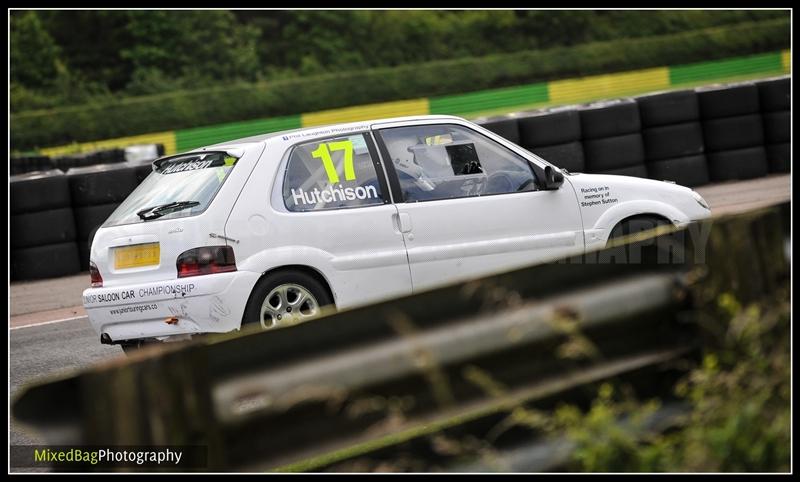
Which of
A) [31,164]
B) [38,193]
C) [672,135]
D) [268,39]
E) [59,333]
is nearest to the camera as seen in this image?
[59,333]

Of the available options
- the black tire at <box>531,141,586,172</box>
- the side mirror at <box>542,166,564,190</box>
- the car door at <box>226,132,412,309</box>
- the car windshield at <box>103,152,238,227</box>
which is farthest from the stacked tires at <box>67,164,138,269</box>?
the side mirror at <box>542,166,564,190</box>

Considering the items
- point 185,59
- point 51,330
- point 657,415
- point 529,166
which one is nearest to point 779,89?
point 529,166

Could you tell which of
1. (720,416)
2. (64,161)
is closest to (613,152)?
(720,416)

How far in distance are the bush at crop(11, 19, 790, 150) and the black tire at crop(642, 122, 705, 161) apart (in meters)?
31.4

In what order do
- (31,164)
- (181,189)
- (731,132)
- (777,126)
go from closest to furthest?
1. (181,189)
2. (731,132)
3. (777,126)
4. (31,164)

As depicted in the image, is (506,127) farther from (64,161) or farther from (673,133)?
(64,161)

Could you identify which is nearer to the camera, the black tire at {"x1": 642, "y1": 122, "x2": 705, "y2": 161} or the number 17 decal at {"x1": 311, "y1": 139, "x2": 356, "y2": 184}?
the number 17 decal at {"x1": 311, "y1": 139, "x2": 356, "y2": 184}

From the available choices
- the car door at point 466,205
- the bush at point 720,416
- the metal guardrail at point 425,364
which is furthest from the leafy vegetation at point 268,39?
the bush at point 720,416

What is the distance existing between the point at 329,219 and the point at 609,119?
805cm

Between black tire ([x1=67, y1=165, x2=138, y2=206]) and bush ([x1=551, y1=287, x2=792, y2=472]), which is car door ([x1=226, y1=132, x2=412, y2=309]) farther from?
black tire ([x1=67, y1=165, x2=138, y2=206])

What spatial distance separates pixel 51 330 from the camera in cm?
1045

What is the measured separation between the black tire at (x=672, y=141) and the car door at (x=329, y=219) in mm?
7911

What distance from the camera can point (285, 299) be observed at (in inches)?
290

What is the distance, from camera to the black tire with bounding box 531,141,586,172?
14.6 meters
